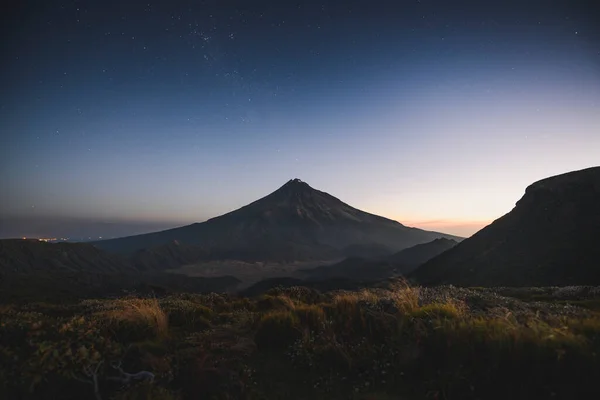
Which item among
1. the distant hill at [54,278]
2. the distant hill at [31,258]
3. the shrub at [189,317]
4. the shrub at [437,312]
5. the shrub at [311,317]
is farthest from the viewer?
the distant hill at [31,258]

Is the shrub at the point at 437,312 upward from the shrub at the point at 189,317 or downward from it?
upward

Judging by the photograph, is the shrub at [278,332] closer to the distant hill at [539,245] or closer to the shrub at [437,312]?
the shrub at [437,312]

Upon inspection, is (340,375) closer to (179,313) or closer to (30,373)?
(30,373)

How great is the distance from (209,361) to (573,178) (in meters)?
136

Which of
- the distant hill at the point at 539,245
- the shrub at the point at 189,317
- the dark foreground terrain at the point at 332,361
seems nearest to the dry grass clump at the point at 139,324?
the dark foreground terrain at the point at 332,361

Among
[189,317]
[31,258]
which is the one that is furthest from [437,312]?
[31,258]

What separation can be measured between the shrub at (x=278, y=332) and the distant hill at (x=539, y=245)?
251 feet

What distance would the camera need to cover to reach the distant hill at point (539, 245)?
245 feet

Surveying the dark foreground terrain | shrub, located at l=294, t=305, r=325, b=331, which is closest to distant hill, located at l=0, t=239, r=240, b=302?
shrub, located at l=294, t=305, r=325, b=331

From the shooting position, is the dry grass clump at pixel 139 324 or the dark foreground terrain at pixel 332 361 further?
the dry grass clump at pixel 139 324

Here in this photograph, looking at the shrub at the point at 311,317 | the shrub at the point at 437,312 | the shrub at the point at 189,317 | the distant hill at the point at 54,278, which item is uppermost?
the shrub at the point at 437,312

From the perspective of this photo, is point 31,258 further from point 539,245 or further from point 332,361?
point 539,245

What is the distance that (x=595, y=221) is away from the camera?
8912 centimetres

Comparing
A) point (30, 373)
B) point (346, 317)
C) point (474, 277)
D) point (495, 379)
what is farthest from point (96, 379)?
point (474, 277)
